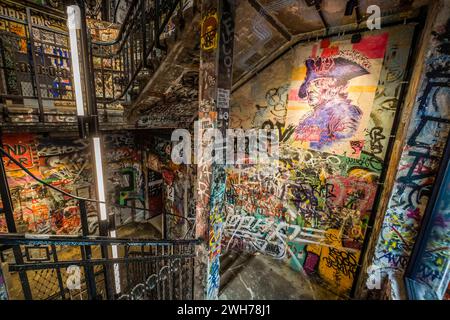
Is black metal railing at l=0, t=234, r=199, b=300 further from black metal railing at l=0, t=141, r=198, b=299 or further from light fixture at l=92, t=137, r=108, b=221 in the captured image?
light fixture at l=92, t=137, r=108, b=221

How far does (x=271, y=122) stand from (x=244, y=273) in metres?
3.69

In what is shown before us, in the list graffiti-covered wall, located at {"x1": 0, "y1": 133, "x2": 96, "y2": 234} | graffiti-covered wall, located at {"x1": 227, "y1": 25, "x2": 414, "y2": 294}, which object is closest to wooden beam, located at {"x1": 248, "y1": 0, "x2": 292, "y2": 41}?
graffiti-covered wall, located at {"x1": 227, "y1": 25, "x2": 414, "y2": 294}

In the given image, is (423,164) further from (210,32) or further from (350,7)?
(210,32)

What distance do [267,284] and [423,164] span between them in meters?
3.66

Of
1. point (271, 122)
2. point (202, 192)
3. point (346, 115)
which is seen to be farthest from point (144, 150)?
point (346, 115)

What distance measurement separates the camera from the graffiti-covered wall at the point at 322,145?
3.46 metres

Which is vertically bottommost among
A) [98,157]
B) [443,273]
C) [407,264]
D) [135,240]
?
[407,264]

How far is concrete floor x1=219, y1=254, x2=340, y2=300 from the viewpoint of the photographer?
13.4ft

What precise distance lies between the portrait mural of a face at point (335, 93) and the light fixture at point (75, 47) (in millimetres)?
3849

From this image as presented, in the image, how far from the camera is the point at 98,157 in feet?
7.69

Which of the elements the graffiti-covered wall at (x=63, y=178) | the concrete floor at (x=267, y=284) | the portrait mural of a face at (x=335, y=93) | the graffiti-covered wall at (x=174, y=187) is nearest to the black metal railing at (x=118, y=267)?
the graffiti-covered wall at (x=63, y=178)

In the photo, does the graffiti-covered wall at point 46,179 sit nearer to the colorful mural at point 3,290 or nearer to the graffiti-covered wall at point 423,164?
A: the colorful mural at point 3,290

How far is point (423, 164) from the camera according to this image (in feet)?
9.16
